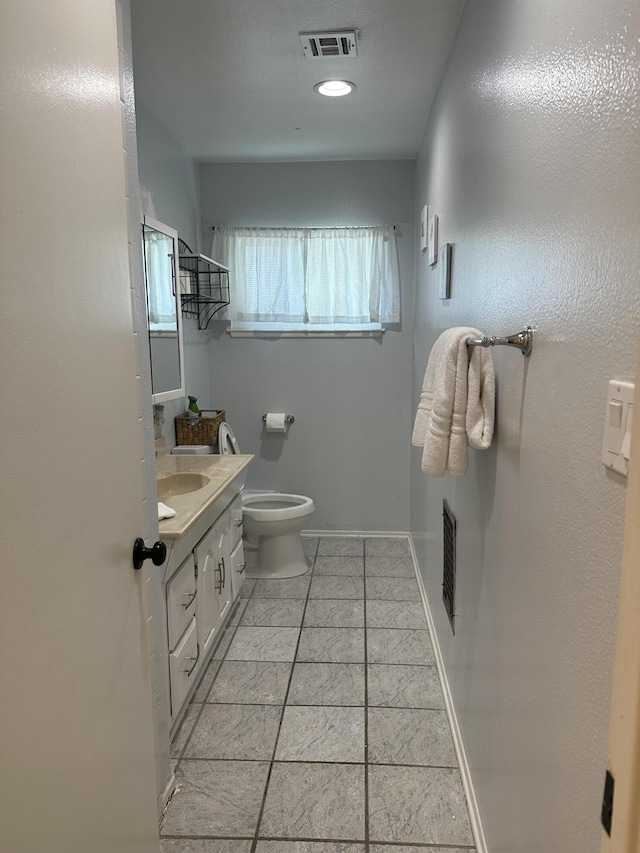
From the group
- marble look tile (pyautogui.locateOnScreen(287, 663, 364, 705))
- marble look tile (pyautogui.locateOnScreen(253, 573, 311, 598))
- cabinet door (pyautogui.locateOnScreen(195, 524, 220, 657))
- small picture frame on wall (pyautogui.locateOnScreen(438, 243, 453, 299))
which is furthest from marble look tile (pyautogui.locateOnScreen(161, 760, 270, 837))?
small picture frame on wall (pyautogui.locateOnScreen(438, 243, 453, 299))

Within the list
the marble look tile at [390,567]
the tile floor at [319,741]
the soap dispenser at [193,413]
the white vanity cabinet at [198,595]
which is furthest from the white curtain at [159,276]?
the marble look tile at [390,567]

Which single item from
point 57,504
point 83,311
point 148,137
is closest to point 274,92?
point 148,137

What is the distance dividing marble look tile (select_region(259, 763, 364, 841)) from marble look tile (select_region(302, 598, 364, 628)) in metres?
1.02

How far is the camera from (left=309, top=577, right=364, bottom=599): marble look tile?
337 centimetres

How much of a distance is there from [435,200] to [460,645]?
2.02 m

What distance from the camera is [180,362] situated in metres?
3.16

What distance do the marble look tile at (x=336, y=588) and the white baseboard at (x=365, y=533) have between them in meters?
0.73

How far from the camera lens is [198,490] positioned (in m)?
2.54

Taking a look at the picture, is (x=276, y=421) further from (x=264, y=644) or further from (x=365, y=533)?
(x=264, y=644)

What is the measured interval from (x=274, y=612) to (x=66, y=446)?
2425 millimetres

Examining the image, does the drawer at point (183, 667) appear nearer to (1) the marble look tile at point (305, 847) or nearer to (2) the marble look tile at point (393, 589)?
(1) the marble look tile at point (305, 847)

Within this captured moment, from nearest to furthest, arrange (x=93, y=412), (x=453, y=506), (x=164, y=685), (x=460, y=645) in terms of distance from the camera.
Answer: (x=93, y=412) → (x=164, y=685) → (x=460, y=645) → (x=453, y=506)

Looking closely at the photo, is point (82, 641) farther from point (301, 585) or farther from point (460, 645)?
point (301, 585)

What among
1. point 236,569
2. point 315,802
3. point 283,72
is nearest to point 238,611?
point 236,569
